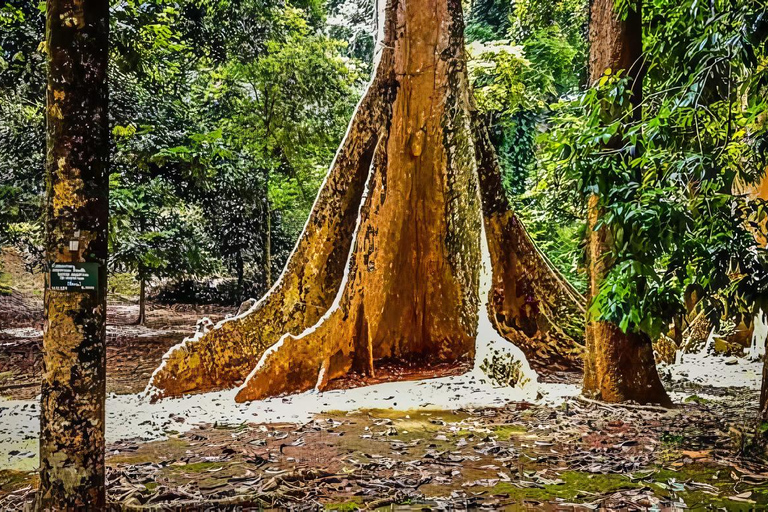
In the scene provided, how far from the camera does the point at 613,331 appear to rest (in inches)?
202

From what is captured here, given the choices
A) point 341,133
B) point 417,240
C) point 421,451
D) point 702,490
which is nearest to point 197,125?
point 341,133

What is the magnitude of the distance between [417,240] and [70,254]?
440 cm

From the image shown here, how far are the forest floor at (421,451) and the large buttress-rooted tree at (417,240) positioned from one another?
583 mm

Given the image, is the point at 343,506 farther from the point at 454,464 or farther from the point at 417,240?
the point at 417,240

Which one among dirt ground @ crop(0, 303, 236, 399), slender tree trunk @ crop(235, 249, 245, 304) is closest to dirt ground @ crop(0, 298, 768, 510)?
dirt ground @ crop(0, 303, 236, 399)

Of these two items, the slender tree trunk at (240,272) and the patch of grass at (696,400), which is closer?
the patch of grass at (696,400)

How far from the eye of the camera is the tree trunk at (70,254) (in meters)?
2.55

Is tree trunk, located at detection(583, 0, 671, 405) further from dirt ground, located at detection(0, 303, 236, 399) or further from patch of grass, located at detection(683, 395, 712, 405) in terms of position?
dirt ground, located at detection(0, 303, 236, 399)

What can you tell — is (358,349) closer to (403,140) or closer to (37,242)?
(403,140)

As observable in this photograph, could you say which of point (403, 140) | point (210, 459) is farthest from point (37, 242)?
point (210, 459)

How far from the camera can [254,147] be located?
10453mm

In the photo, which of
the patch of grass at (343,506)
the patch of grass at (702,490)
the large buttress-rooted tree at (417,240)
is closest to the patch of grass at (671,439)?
the patch of grass at (702,490)

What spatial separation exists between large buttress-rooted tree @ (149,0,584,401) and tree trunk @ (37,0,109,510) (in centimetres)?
344

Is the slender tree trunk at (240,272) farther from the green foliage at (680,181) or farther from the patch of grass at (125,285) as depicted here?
the green foliage at (680,181)
